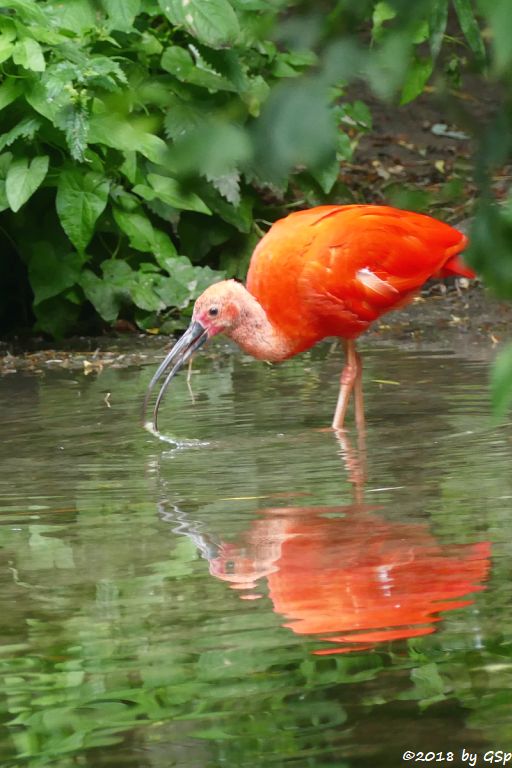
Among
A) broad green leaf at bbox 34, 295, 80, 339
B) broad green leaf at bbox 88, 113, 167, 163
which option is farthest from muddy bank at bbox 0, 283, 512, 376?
broad green leaf at bbox 88, 113, 167, 163

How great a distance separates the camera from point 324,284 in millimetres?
5867

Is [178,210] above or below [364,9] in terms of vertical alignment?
below

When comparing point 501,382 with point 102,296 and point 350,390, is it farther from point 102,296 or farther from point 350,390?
point 102,296

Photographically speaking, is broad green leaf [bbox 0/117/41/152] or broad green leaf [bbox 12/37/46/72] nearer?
broad green leaf [bbox 12/37/46/72]

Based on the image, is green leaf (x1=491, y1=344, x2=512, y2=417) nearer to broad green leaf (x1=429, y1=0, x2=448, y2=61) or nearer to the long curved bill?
broad green leaf (x1=429, y1=0, x2=448, y2=61)

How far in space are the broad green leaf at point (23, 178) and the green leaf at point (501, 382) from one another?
6017 millimetres

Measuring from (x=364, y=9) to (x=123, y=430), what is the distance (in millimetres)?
4462

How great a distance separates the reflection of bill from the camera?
318 centimetres

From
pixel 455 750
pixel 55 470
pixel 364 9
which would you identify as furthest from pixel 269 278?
pixel 364 9

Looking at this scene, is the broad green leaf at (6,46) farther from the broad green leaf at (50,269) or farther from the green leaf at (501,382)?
the green leaf at (501,382)

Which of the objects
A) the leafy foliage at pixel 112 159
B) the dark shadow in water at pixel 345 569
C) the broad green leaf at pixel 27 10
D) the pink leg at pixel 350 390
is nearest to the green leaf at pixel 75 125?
the leafy foliage at pixel 112 159

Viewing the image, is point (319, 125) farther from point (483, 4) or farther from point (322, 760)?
point (322, 760)

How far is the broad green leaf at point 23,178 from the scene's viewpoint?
7266 millimetres

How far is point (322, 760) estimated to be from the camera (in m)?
2.45
